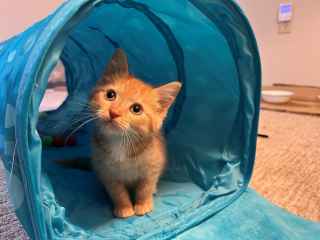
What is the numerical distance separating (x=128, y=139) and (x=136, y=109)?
0.31 feet

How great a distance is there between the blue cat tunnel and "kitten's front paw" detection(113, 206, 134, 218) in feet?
0.06

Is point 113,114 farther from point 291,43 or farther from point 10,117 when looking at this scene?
point 291,43

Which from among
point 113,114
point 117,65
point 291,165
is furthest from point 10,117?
point 291,165

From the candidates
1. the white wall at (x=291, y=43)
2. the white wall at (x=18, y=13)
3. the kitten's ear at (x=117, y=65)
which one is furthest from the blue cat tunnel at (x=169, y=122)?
the white wall at (x=291, y=43)

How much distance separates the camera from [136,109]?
890 mm

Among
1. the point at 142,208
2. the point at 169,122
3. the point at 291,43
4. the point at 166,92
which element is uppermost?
the point at 166,92

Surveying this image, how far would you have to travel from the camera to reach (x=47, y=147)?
1477mm

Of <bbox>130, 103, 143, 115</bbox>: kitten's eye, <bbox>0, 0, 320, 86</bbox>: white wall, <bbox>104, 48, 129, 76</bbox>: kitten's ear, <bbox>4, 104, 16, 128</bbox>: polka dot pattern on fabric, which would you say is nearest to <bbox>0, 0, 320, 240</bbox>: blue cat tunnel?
<bbox>4, 104, 16, 128</bbox>: polka dot pattern on fabric

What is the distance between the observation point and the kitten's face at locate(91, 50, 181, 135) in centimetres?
85

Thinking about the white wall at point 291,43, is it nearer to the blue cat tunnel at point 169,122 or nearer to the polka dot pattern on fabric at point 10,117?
the blue cat tunnel at point 169,122

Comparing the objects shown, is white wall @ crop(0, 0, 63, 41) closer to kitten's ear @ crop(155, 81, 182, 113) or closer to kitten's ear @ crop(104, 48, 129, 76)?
kitten's ear @ crop(104, 48, 129, 76)

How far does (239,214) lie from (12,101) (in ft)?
2.41

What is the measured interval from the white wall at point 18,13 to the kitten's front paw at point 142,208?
1.87 meters

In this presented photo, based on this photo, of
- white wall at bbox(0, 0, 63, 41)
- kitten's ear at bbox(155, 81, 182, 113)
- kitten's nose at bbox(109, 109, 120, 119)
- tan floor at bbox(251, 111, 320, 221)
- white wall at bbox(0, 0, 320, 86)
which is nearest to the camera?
kitten's nose at bbox(109, 109, 120, 119)
